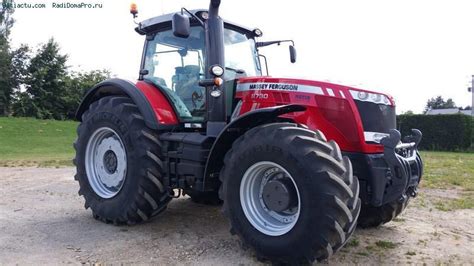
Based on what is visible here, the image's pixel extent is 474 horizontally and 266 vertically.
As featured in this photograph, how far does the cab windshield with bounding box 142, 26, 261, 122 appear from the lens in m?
5.07

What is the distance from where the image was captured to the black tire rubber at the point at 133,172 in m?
4.76

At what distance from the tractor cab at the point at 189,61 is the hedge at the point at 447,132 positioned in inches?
723

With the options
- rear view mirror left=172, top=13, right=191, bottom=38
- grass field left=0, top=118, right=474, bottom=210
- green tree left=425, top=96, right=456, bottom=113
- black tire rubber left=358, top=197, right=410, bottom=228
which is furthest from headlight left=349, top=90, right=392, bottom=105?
green tree left=425, top=96, right=456, bottom=113

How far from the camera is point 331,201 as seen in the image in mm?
3242

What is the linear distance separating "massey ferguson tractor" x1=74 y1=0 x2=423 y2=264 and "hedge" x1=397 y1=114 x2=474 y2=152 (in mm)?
18749

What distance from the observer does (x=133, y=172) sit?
4836 millimetres

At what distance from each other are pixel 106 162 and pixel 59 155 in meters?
12.1

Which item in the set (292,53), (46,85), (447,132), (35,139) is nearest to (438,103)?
(447,132)

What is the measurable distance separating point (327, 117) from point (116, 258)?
7.71 ft

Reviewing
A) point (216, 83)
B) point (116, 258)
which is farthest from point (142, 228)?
point (216, 83)

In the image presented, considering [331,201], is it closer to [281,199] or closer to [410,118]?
[281,199]

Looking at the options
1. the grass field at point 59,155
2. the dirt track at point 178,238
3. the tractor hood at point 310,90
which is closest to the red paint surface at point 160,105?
the tractor hood at point 310,90

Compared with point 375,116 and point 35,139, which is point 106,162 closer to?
point 375,116

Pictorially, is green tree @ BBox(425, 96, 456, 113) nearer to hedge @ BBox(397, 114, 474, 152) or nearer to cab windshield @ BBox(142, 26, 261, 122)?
hedge @ BBox(397, 114, 474, 152)
